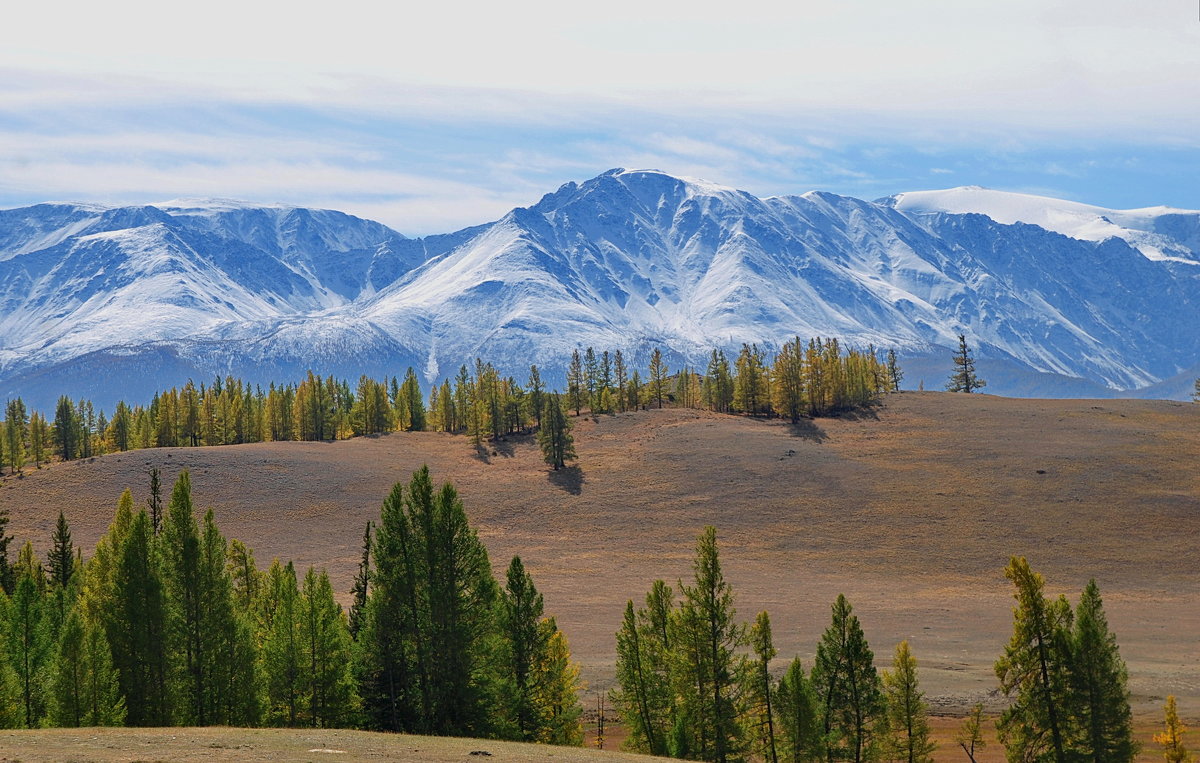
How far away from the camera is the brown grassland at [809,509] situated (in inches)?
3366

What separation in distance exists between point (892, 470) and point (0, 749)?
377ft

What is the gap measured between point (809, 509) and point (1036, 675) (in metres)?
79.3

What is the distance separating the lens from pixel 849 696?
40625mm

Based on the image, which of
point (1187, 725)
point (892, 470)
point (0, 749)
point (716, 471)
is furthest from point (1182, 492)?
point (0, 749)

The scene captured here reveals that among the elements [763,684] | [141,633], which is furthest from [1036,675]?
[141,633]

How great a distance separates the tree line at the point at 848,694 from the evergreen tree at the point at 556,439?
90.2 m

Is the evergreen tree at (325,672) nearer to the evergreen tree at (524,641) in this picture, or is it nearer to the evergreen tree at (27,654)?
the evergreen tree at (524,641)

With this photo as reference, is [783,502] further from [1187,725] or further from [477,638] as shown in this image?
[477,638]

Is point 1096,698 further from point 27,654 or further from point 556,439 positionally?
point 556,439

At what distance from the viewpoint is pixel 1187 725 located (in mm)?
55750

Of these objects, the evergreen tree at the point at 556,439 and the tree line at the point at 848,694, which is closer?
the tree line at the point at 848,694

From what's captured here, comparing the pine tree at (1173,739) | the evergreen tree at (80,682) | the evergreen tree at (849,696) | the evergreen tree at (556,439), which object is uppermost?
the evergreen tree at (556,439)

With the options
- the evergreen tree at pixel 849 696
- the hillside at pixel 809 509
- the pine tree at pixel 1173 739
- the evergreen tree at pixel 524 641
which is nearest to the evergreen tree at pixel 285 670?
the evergreen tree at pixel 524 641

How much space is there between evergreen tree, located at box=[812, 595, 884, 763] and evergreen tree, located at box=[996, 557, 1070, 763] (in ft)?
15.3
